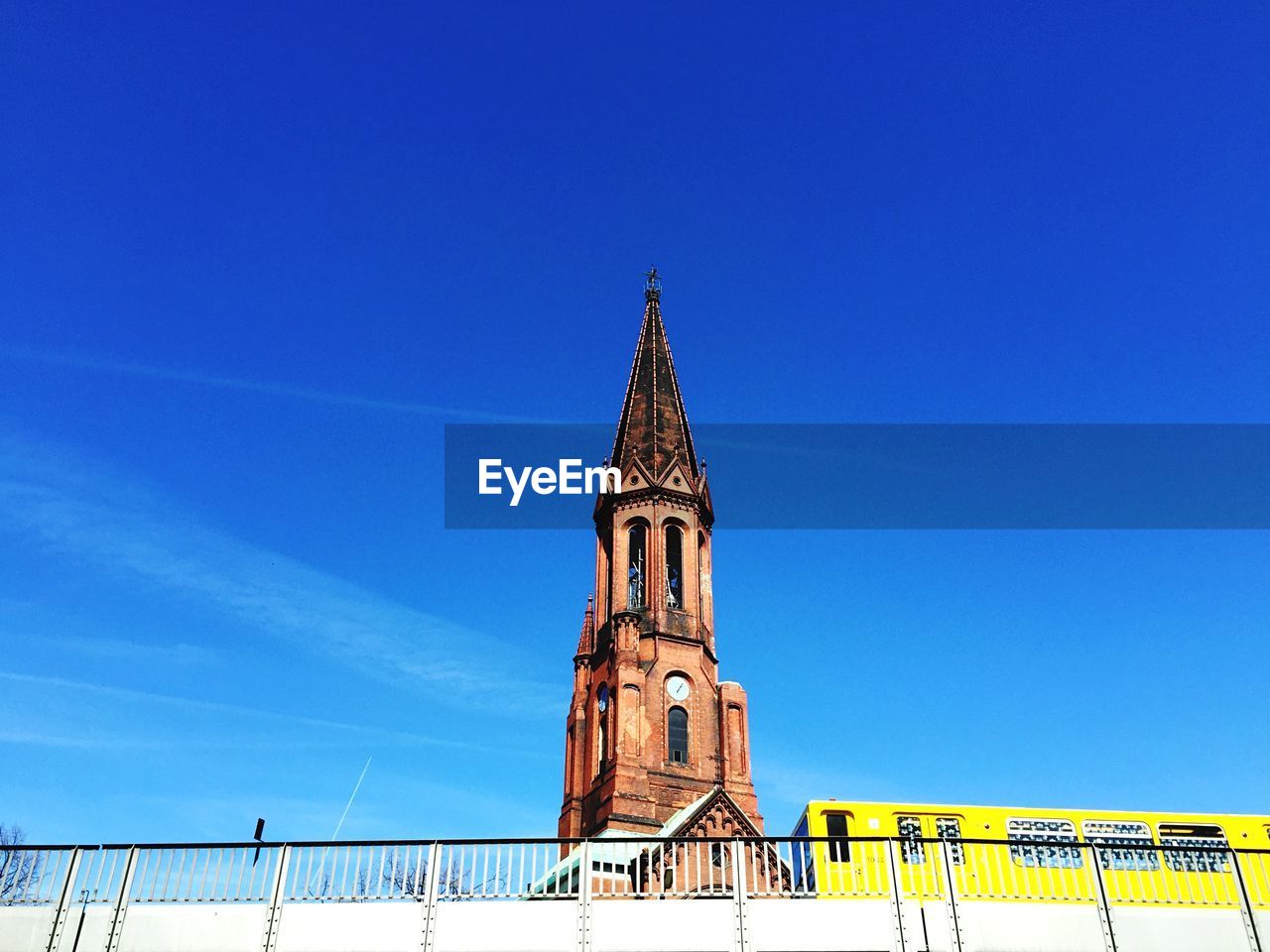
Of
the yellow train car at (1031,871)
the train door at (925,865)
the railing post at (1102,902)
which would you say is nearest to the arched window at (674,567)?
the yellow train car at (1031,871)

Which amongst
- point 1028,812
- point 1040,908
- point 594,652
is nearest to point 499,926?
point 1040,908

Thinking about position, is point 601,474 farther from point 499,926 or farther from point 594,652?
point 499,926

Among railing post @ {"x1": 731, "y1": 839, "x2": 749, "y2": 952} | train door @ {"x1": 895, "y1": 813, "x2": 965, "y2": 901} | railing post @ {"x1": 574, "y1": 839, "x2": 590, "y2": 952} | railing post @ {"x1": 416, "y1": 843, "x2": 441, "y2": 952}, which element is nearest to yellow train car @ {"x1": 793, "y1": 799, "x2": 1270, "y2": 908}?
train door @ {"x1": 895, "y1": 813, "x2": 965, "y2": 901}

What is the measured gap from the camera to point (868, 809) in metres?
18.6

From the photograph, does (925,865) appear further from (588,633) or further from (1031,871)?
(588,633)

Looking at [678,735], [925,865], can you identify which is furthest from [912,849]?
[678,735]

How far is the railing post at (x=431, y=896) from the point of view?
1214 centimetres

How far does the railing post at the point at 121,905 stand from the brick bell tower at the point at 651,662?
33.3 meters

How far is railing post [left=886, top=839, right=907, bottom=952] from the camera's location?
12.3 metres

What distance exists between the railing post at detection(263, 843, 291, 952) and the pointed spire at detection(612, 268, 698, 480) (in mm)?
42303

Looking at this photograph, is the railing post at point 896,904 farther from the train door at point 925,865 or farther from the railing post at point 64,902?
the railing post at point 64,902

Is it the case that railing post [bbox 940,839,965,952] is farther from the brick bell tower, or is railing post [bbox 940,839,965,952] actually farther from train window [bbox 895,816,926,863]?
the brick bell tower

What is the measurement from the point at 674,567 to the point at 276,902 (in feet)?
135

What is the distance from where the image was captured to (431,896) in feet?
40.2
